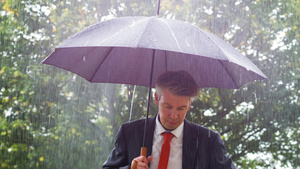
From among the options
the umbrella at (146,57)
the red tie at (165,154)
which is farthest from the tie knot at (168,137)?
the umbrella at (146,57)

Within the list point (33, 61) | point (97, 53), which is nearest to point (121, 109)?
point (33, 61)

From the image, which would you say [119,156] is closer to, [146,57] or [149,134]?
[149,134]

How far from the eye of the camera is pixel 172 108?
2.83 m

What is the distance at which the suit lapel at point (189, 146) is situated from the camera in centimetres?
285

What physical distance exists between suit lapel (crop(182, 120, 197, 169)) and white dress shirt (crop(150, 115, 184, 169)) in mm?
47

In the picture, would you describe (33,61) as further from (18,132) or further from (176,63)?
(176,63)

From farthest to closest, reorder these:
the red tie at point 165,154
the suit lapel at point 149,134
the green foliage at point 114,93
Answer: the green foliage at point 114,93, the suit lapel at point 149,134, the red tie at point 165,154

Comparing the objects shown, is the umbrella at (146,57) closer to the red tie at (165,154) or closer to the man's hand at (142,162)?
the red tie at (165,154)

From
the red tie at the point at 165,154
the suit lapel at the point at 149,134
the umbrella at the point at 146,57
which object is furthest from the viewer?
the suit lapel at the point at 149,134

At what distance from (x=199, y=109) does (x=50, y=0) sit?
3.66 metres

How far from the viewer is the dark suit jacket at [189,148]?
2.85m

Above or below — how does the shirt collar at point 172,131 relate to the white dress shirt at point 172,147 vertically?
above

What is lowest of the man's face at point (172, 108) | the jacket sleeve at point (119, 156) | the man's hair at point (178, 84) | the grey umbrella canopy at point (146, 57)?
the jacket sleeve at point (119, 156)

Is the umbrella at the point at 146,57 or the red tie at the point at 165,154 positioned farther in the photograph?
the red tie at the point at 165,154
